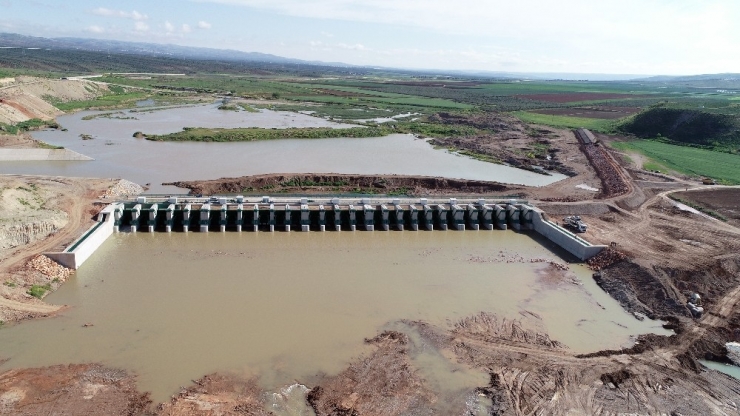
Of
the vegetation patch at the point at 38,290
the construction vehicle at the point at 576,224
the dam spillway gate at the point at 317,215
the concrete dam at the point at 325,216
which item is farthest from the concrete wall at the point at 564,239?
the vegetation patch at the point at 38,290

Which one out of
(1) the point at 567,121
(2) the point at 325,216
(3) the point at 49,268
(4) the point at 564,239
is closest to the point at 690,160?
(1) the point at 567,121

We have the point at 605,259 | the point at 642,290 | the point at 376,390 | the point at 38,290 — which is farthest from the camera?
the point at 605,259

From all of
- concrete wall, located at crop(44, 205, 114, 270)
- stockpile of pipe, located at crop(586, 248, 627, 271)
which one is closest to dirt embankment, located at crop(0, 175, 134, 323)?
concrete wall, located at crop(44, 205, 114, 270)

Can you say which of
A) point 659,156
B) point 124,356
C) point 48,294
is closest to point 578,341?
point 124,356

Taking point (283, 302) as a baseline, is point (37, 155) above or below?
above

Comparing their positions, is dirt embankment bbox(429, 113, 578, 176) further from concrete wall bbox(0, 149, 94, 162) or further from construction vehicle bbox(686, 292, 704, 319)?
concrete wall bbox(0, 149, 94, 162)

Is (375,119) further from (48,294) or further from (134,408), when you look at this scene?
(134,408)

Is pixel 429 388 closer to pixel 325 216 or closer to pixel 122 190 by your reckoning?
pixel 325 216
